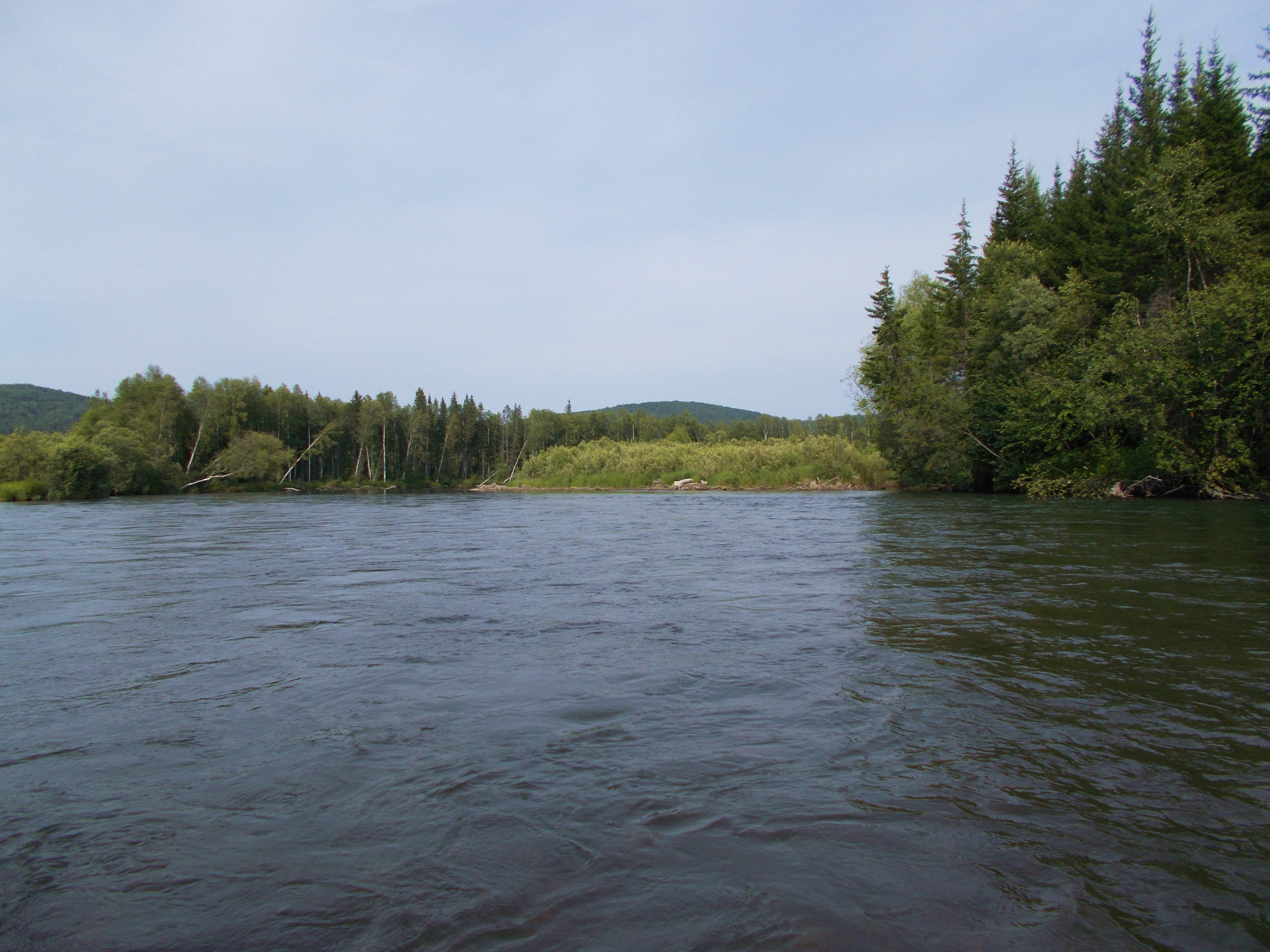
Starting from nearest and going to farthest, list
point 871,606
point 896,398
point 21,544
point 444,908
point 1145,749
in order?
point 444,908, point 1145,749, point 871,606, point 21,544, point 896,398

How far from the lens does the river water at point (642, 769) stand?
2.91 metres

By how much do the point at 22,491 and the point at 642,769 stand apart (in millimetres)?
60466

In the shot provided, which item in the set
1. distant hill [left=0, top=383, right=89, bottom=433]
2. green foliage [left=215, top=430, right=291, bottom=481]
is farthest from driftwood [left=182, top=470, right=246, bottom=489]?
distant hill [left=0, top=383, right=89, bottom=433]

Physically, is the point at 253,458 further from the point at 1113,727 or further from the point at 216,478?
the point at 1113,727

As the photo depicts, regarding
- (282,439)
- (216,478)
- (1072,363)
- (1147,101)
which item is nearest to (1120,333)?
(1072,363)

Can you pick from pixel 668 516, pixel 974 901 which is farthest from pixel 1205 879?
pixel 668 516

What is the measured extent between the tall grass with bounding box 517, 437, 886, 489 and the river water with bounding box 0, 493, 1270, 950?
5118 cm

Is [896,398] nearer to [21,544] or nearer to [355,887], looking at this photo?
[21,544]

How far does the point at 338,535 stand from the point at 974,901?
68.1 feet

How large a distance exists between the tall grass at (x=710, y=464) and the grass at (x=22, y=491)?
48736mm

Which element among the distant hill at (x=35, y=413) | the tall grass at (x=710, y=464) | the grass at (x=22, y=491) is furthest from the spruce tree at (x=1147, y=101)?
the distant hill at (x=35, y=413)

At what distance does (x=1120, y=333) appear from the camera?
31812mm

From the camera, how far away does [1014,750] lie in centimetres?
451

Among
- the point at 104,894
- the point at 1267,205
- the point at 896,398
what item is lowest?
the point at 104,894
